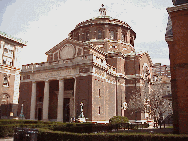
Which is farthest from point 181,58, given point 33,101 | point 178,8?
point 33,101

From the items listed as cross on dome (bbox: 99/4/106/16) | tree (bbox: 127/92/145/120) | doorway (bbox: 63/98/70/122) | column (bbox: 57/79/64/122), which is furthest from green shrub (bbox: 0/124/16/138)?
cross on dome (bbox: 99/4/106/16)

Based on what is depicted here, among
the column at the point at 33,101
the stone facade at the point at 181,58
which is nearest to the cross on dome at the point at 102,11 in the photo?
the column at the point at 33,101

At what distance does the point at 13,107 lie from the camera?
133ft

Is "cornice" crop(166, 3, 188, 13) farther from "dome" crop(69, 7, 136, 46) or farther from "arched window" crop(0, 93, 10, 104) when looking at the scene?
"arched window" crop(0, 93, 10, 104)

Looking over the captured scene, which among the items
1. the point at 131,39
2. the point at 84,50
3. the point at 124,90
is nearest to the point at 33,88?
the point at 84,50

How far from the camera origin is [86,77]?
1198 inches

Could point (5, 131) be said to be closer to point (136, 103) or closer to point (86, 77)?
point (86, 77)

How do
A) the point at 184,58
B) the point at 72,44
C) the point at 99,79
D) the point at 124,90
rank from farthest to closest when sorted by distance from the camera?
the point at 124,90, the point at 72,44, the point at 99,79, the point at 184,58

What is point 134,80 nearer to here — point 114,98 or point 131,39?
point 114,98

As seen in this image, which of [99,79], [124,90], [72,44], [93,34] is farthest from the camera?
[93,34]

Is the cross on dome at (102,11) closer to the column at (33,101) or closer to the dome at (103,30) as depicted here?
the dome at (103,30)

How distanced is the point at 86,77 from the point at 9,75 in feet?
63.3

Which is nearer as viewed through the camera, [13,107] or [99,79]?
[99,79]

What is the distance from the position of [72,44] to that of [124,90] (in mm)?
13376
